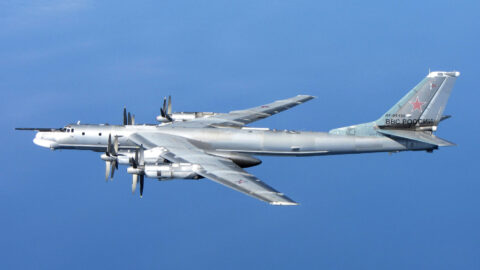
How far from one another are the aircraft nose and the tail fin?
23.2 metres

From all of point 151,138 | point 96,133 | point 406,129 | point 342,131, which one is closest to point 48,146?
point 96,133

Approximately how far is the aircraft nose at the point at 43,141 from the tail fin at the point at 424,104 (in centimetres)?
2323

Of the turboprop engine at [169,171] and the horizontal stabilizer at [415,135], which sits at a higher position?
the horizontal stabilizer at [415,135]

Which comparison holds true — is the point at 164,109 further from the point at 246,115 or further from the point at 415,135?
the point at 415,135

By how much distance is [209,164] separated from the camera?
58156 mm

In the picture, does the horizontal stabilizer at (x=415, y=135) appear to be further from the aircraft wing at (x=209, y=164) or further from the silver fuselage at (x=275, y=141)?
the aircraft wing at (x=209, y=164)

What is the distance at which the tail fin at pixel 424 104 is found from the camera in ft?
202

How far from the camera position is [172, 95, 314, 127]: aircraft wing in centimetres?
6581

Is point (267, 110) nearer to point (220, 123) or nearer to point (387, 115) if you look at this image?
point (220, 123)

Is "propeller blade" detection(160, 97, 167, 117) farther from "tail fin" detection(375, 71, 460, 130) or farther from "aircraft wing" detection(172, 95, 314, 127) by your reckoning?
"tail fin" detection(375, 71, 460, 130)

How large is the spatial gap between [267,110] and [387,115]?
33.0 feet

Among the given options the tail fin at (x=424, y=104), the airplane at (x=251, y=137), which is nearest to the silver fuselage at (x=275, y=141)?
the airplane at (x=251, y=137)

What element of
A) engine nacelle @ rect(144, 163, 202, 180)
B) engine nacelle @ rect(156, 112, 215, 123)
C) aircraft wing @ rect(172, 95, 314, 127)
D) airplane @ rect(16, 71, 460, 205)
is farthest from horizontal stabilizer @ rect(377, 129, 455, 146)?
engine nacelle @ rect(144, 163, 202, 180)

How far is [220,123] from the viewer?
65.9 m
